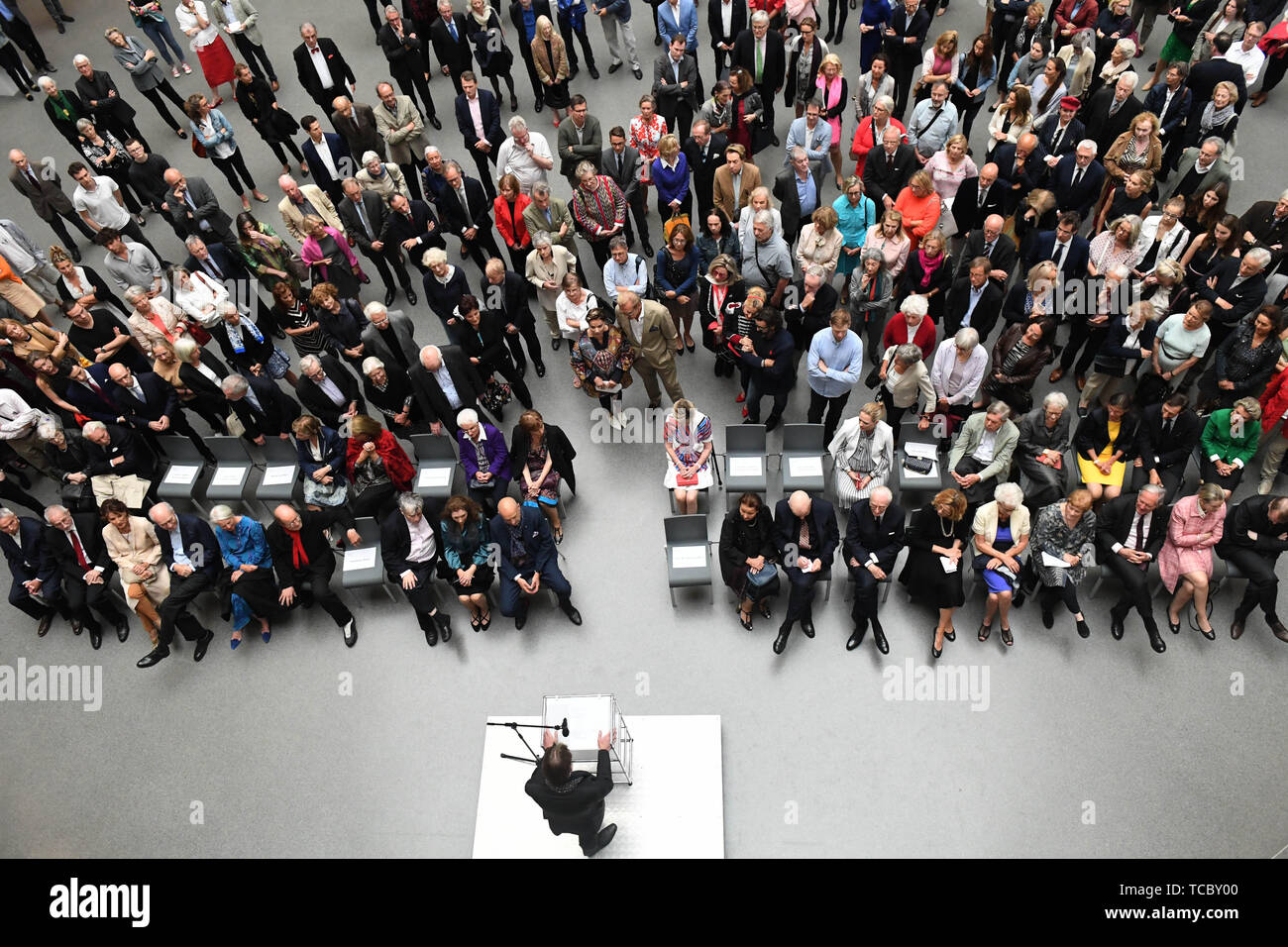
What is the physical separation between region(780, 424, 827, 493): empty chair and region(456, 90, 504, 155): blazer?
4846 mm

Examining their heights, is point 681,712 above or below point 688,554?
below

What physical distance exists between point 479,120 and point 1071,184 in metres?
5.96

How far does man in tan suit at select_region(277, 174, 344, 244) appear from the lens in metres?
8.52

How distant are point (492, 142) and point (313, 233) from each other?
2293mm

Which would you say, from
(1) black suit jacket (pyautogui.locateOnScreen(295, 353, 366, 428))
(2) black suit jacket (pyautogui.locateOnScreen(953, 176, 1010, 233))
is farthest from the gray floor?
(2) black suit jacket (pyautogui.locateOnScreen(953, 176, 1010, 233))

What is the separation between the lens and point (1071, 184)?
802 centimetres

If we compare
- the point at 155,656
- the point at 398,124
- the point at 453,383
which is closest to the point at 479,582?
the point at 453,383

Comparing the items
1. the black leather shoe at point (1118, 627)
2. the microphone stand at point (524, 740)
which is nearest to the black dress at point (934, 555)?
the black leather shoe at point (1118, 627)

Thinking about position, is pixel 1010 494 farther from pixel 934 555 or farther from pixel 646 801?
pixel 646 801

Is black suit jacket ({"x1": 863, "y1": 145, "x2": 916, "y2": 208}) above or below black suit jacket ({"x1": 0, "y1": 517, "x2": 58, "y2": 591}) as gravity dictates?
above

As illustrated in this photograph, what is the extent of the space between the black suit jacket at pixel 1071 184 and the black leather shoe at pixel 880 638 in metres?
4.50

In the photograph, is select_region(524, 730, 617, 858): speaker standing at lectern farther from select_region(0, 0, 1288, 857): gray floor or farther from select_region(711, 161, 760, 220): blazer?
select_region(711, 161, 760, 220): blazer

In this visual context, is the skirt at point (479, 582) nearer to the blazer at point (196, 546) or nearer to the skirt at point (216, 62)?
the blazer at point (196, 546)

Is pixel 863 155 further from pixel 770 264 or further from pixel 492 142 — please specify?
pixel 492 142
